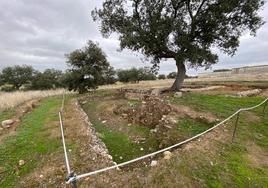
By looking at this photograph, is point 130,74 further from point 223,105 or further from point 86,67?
point 223,105

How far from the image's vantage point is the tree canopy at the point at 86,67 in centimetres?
2303

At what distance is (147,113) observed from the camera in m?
11.8

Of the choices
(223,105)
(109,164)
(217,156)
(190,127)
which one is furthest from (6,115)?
(223,105)

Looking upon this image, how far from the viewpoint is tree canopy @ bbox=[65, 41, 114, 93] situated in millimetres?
23031

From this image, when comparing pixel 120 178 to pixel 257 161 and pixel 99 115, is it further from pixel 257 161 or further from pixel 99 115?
pixel 99 115

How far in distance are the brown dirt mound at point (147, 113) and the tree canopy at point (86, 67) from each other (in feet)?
36.4

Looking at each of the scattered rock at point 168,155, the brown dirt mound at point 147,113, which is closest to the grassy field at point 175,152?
the scattered rock at point 168,155

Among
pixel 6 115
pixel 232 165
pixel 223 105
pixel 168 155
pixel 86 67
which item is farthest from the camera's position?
pixel 86 67

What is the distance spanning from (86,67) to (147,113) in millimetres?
12921

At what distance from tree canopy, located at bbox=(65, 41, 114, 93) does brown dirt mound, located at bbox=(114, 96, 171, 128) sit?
11.1 meters

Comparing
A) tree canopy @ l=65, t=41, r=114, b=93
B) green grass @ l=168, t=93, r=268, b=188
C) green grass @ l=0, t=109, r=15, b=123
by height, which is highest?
tree canopy @ l=65, t=41, r=114, b=93

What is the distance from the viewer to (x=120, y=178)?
536cm

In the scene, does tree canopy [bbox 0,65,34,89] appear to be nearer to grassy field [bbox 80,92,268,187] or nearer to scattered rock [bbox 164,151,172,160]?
grassy field [bbox 80,92,268,187]

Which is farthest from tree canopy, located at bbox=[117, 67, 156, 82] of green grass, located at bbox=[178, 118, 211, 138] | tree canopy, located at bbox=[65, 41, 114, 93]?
green grass, located at bbox=[178, 118, 211, 138]
